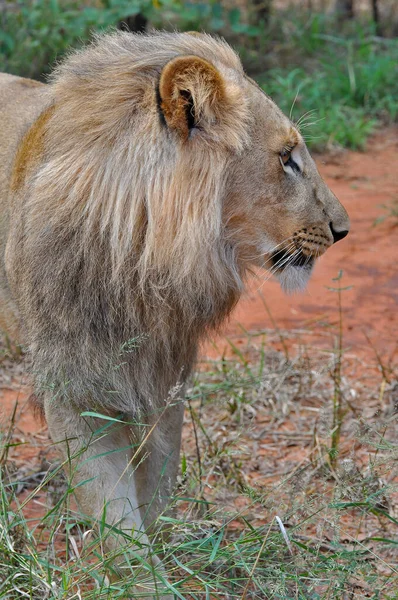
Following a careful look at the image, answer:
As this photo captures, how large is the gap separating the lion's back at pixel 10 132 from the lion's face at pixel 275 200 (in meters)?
0.78

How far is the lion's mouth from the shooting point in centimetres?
296

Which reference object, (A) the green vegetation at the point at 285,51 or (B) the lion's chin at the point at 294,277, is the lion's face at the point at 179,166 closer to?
(B) the lion's chin at the point at 294,277

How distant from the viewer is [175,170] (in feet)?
8.74

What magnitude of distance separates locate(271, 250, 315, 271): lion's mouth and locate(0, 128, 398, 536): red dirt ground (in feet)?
3.59

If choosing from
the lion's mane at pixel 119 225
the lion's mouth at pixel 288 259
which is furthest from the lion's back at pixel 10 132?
the lion's mouth at pixel 288 259

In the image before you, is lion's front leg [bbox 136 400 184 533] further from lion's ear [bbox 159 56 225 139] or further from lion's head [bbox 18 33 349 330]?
lion's ear [bbox 159 56 225 139]

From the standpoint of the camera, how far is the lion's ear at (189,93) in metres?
2.56

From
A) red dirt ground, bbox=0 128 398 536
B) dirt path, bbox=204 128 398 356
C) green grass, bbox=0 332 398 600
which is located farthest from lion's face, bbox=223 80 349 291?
dirt path, bbox=204 128 398 356

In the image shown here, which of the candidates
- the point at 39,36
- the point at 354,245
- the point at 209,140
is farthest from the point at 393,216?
the point at 209,140

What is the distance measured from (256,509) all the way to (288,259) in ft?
4.04

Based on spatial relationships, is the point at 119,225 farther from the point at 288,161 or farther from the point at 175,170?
the point at 288,161

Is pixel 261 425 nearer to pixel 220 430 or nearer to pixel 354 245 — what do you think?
pixel 220 430

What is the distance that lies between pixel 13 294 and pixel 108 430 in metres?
0.59

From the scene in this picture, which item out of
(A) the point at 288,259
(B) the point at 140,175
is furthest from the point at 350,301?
(B) the point at 140,175
